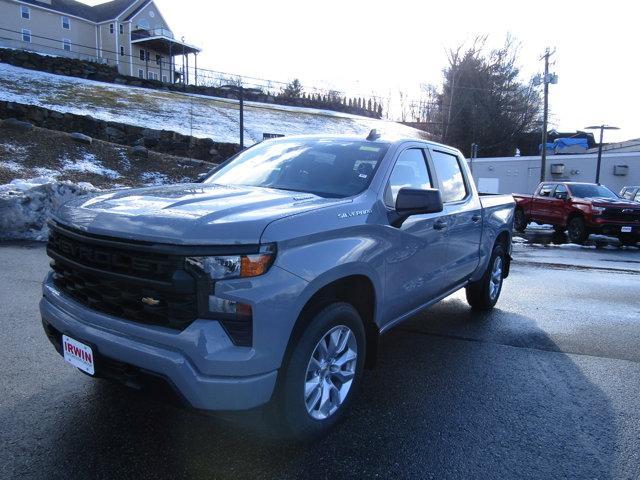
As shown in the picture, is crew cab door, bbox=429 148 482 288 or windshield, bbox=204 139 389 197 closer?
windshield, bbox=204 139 389 197

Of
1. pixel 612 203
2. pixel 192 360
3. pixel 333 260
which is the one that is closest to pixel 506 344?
pixel 333 260

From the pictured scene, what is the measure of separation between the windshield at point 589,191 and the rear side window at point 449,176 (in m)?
12.2

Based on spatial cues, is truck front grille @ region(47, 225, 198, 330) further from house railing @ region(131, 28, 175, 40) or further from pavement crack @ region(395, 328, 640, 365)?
house railing @ region(131, 28, 175, 40)

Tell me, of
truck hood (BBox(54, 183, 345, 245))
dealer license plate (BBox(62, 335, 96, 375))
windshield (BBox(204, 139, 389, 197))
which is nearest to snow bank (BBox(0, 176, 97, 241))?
windshield (BBox(204, 139, 389, 197))

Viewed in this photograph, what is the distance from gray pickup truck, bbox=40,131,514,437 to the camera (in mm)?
2348

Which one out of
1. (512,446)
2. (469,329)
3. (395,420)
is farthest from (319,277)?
(469,329)

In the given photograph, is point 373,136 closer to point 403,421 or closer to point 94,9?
point 403,421

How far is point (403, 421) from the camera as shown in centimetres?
324

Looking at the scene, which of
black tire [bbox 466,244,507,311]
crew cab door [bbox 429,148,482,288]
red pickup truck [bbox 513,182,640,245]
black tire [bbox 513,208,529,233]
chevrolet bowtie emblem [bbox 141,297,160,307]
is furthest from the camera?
black tire [bbox 513,208,529,233]

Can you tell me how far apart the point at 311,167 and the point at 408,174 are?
2.61 ft

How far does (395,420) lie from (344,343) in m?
0.67

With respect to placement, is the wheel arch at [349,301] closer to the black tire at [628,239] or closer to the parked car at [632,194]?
the black tire at [628,239]

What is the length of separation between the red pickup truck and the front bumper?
46.9ft

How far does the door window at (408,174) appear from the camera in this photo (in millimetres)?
3629
